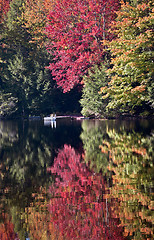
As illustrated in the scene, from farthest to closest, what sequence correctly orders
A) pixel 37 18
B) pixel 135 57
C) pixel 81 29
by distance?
pixel 37 18
pixel 81 29
pixel 135 57

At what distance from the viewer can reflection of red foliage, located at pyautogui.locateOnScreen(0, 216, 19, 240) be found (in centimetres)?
479

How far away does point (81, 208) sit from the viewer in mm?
5859

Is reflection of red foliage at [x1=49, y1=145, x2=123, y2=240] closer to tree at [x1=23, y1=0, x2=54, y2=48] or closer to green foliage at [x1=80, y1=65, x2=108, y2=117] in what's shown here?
green foliage at [x1=80, y1=65, x2=108, y2=117]

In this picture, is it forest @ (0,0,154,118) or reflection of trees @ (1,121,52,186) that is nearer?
reflection of trees @ (1,121,52,186)

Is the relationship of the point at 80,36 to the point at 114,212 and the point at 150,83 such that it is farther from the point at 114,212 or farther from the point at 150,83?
the point at 114,212

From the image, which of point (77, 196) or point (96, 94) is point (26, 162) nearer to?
point (77, 196)

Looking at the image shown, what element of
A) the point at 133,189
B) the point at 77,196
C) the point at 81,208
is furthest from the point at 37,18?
the point at 81,208

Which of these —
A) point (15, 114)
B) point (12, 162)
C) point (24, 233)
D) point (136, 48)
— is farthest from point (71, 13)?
point (24, 233)

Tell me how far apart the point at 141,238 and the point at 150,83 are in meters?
25.8

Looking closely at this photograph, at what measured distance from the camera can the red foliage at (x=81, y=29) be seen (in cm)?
3819

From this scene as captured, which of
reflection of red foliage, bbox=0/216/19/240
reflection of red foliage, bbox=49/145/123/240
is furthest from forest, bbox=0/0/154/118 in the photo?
reflection of red foliage, bbox=0/216/19/240

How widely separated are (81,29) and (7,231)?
124 ft

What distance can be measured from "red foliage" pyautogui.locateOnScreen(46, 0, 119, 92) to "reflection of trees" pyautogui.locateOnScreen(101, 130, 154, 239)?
2719 centimetres

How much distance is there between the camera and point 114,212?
18.3 feet
